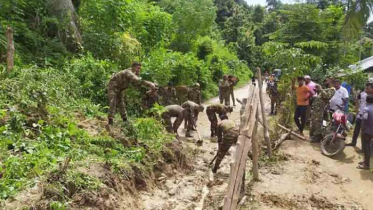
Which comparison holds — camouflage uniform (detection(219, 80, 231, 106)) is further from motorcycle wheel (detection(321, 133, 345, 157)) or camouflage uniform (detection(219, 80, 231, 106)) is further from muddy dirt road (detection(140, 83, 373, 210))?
motorcycle wheel (detection(321, 133, 345, 157))

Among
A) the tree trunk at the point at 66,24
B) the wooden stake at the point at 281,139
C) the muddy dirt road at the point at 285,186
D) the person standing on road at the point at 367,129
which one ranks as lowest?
the muddy dirt road at the point at 285,186

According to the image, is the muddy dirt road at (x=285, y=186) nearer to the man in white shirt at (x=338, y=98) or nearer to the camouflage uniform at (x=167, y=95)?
the man in white shirt at (x=338, y=98)

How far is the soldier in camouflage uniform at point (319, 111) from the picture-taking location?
351 inches

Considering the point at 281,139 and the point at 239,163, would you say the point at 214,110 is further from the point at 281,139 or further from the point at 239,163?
the point at 239,163

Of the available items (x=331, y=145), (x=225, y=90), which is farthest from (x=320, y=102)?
(x=225, y=90)

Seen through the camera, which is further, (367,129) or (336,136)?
(336,136)

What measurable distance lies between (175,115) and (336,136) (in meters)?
4.05

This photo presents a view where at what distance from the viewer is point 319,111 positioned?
906cm

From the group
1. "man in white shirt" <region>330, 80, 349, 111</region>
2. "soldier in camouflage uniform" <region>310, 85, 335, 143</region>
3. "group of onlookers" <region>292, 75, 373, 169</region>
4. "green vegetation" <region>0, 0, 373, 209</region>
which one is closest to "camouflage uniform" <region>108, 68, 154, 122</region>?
"green vegetation" <region>0, 0, 373, 209</region>

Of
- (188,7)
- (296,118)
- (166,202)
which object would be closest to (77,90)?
(166,202)

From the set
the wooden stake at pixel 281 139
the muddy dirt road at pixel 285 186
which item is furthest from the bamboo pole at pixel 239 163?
the wooden stake at pixel 281 139

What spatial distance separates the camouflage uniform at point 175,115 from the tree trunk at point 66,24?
4.65 m

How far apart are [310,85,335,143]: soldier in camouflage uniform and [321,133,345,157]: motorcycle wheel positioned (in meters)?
0.78

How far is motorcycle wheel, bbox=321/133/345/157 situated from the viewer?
7932 millimetres
